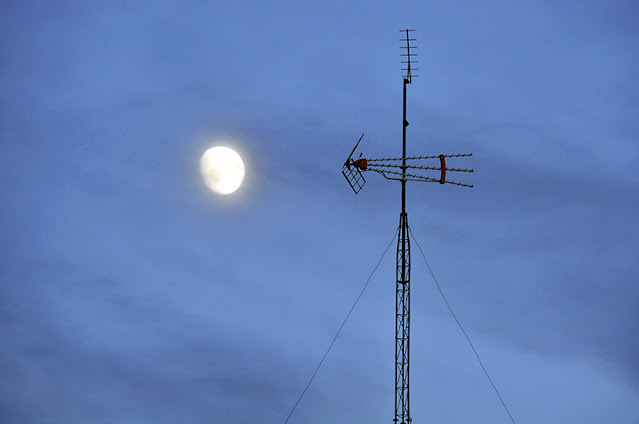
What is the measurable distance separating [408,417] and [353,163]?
885 inches

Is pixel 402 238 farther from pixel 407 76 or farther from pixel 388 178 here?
pixel 407 76

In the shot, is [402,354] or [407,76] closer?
[402,354]

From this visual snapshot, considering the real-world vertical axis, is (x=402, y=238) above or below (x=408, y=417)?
above

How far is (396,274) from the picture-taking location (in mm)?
118312

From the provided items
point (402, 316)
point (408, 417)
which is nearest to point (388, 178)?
point (402, 316)

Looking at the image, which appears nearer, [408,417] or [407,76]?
[408,417]

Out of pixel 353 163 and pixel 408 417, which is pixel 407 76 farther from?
pixel 408 417

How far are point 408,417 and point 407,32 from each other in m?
34.1

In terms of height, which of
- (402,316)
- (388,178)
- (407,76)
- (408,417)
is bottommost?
(408,417)

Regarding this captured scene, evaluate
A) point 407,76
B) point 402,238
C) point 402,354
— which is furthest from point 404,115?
point 402,354

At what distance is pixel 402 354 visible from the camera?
387ft

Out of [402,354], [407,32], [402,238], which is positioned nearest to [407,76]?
[407,32]

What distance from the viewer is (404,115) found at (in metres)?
124

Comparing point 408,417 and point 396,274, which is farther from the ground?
point 396,274
